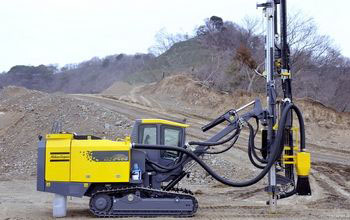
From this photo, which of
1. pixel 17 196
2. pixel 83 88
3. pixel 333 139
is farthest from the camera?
pixel 83 88

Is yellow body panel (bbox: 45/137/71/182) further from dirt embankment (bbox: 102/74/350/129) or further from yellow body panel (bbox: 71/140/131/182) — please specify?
dirt embankment (bbox: 102/74/350/129)

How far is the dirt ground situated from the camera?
39.3 feet

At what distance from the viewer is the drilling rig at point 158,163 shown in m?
11.2

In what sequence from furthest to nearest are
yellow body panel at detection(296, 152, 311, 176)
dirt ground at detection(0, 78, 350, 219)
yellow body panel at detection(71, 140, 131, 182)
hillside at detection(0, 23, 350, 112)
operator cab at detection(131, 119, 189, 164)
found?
hillside at detection(0, 23, 350, 112)
operator cab at detection(131, 119, 189, 164)
dirt ground at detection(0, 78, 350, 219)
yellow body panel at detection(296, 152, 311, 176)
yellow body panel at detection(71, 140, 131, 182)

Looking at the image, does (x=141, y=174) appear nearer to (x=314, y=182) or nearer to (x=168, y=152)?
(x=168, y=152)

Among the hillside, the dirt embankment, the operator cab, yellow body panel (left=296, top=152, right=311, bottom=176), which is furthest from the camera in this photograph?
the hillside

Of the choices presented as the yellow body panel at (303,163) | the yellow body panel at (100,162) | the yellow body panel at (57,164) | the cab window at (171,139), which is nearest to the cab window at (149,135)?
the cab window at (171,139)

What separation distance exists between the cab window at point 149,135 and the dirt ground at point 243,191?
1.92 meters

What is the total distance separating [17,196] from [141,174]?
599 cm

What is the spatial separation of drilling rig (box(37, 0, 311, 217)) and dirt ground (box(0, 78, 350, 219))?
0.67 meters

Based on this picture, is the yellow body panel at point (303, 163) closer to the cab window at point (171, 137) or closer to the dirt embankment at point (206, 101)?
the cab window at point (171, 137)

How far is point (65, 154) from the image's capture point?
11.2 m

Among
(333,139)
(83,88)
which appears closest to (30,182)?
(333,139)

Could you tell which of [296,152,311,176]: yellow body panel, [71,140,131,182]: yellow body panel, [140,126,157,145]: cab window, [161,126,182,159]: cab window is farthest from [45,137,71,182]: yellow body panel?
[296,152,311,176]: yellow body panel
